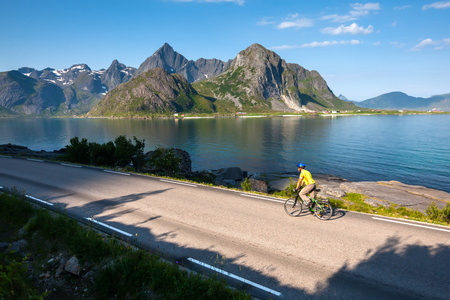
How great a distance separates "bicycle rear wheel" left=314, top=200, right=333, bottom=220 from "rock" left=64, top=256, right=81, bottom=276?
10207mm

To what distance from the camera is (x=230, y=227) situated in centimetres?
1039

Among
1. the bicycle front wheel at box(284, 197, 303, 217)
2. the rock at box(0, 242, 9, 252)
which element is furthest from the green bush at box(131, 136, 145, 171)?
the bicycle front wheel at box(284, 197, 303, 217)

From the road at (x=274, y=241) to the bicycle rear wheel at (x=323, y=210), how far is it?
0.33 metres

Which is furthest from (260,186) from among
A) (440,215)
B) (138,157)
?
(138,157)

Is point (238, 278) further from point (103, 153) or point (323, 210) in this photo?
point (103, 153)

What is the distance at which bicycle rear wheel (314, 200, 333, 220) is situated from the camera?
11297mm

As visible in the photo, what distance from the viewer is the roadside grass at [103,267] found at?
19.4ft

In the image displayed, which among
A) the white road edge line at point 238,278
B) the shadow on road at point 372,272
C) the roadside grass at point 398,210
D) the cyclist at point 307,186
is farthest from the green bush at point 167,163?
the white road edge line at point 238,278

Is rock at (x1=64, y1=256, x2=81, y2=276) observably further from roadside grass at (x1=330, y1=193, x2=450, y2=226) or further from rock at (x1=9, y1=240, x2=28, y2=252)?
roadside grass at (x1=330, y1=193, x2=450, y2=226)

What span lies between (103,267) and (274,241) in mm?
6187

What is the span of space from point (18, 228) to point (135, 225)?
5.20 metres

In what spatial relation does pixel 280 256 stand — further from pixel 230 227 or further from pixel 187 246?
pixel 187 246

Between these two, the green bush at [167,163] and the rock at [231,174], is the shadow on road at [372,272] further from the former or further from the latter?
the rock at [231,174]

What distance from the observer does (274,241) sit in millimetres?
9172
